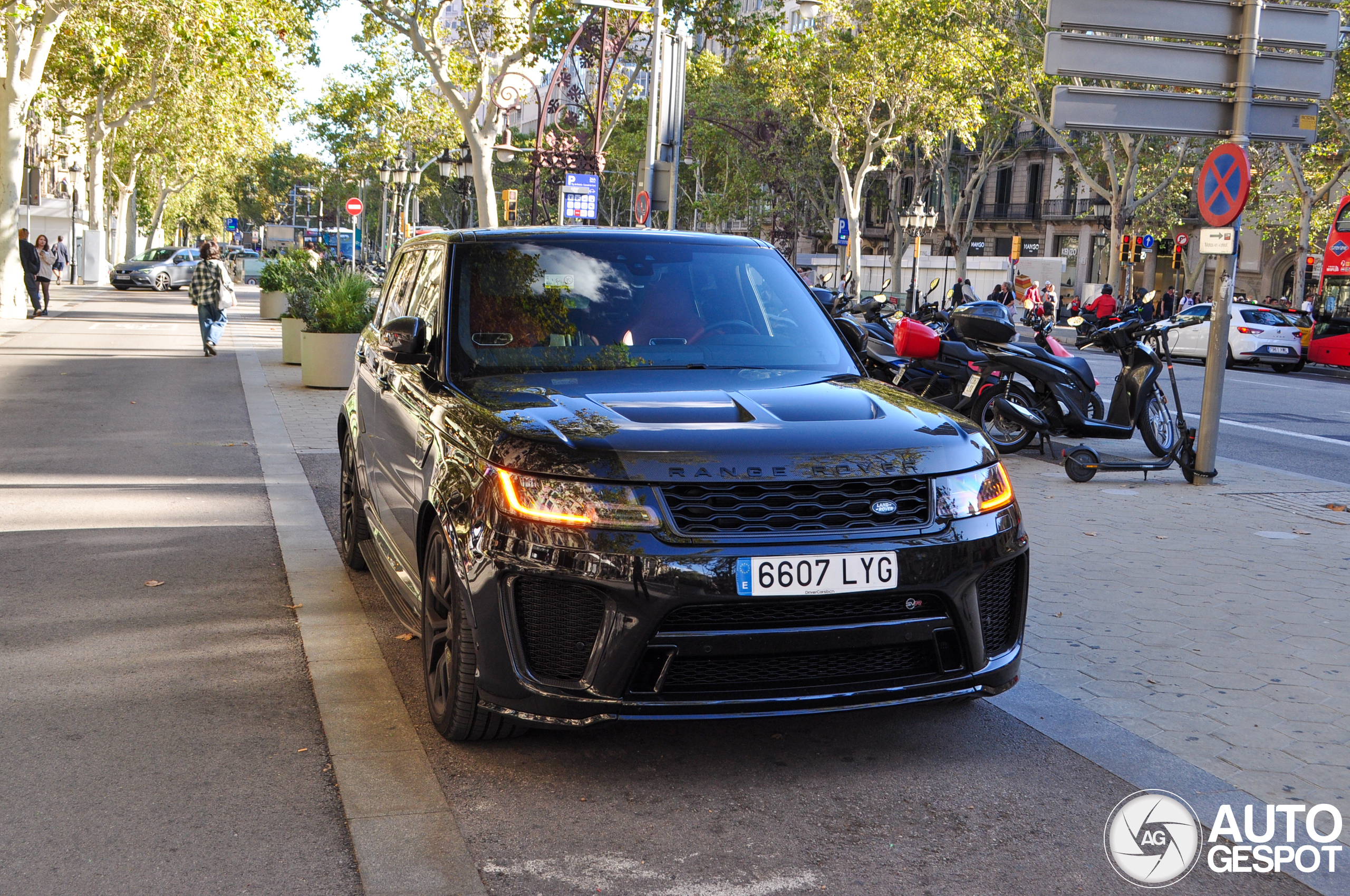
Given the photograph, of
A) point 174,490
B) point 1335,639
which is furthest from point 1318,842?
point 174,490

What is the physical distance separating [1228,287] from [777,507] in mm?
7413

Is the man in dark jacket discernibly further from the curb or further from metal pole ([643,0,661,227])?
the curb

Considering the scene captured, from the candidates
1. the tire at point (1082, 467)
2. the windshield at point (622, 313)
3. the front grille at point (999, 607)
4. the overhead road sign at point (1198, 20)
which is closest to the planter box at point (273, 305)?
the tire at point (1082, 467)

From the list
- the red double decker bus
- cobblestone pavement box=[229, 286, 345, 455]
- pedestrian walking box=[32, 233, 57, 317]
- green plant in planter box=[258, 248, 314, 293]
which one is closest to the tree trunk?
pedestrian walking box=[32, 233, 57, 317]

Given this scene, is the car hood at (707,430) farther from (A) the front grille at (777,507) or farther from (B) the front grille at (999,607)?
(B) the front grille at (999,607)

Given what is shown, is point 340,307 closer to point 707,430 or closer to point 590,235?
point 590,235

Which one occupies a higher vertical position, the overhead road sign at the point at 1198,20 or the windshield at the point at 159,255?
the overhead road sign at the point at 1198,20

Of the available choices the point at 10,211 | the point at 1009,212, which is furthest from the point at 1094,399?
the point at 1009,212

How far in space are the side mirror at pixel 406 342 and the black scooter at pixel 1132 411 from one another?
6.57 metres

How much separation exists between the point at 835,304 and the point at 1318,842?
15817 mm

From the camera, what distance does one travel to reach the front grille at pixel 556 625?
3.70 metres

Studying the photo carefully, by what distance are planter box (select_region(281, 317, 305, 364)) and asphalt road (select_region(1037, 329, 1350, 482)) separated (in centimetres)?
1002

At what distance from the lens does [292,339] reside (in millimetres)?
18312

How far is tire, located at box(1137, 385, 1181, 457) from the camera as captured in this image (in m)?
10.7
